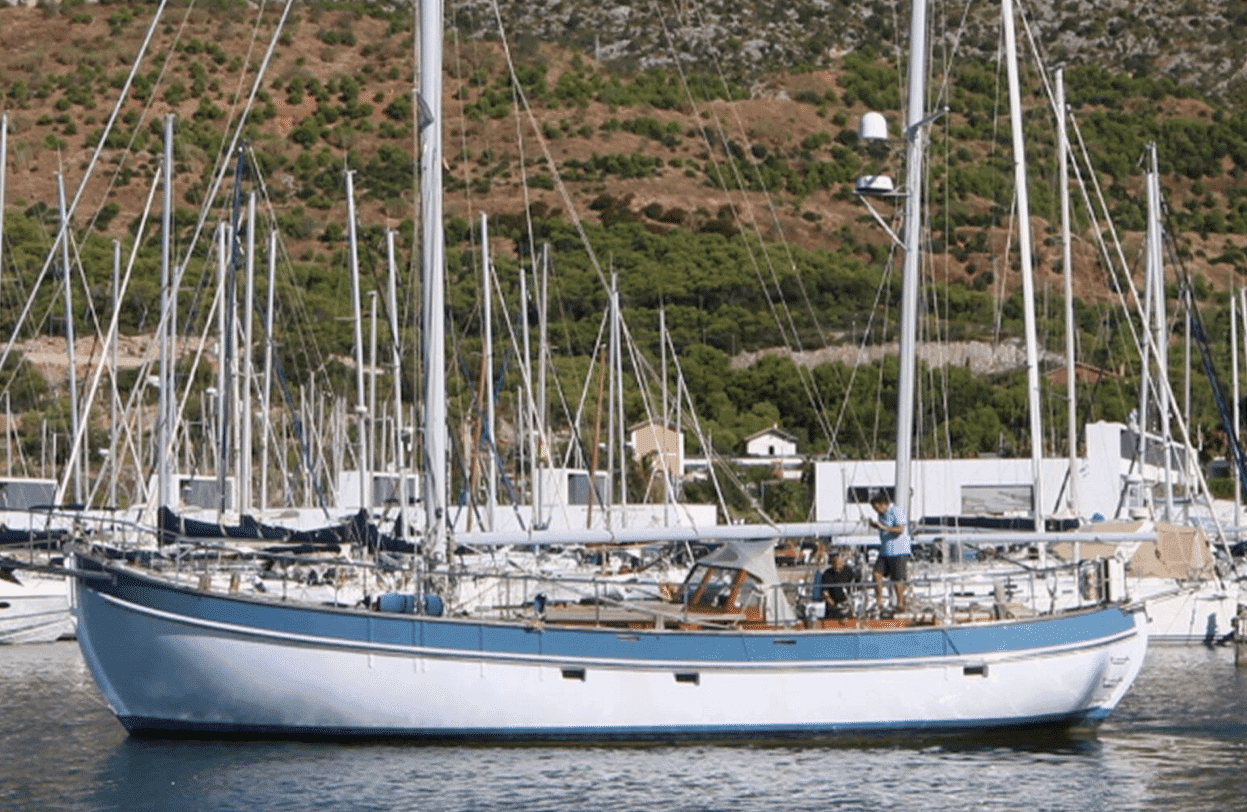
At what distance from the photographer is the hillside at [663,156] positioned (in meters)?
95.1

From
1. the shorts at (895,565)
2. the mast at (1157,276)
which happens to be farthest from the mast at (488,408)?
the shorts at (895,565)

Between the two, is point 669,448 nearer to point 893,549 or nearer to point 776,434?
point 776,434

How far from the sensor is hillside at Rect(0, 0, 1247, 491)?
95062 millimetres

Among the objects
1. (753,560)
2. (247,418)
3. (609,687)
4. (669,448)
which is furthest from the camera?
(669,448)

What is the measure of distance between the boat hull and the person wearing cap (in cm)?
85

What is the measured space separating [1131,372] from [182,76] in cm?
8526

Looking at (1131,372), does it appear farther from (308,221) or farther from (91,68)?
(91,68)

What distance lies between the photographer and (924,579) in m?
23.0

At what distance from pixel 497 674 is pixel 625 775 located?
6.76 ft

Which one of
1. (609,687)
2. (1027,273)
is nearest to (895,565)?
(609,687)

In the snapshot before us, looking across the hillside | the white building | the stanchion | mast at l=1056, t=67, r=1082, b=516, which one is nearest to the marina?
the stanchion

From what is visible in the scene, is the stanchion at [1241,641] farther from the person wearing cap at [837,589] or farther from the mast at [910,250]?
the person wearing cap at [837,589]

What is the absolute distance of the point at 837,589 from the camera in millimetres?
22781

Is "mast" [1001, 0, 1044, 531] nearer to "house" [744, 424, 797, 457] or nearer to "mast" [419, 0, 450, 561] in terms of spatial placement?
"mast" [419, 0, 450, 561]
